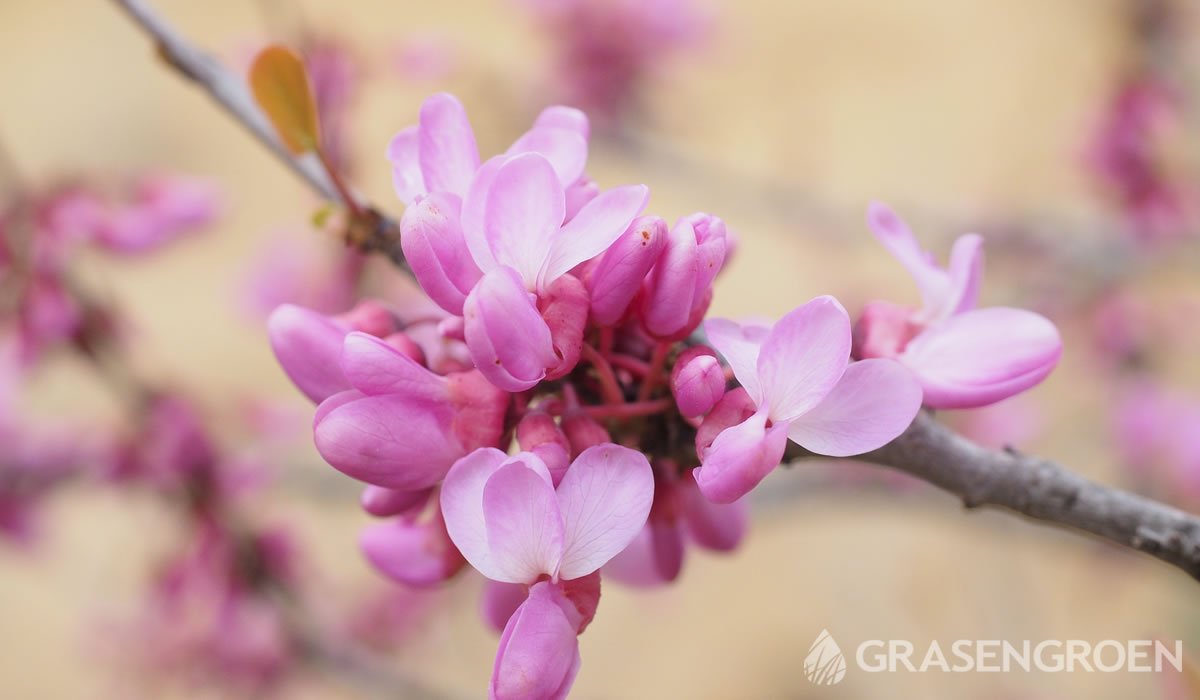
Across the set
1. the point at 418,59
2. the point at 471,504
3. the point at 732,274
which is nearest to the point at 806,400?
the point at 471,504

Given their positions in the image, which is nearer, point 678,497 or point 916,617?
point 678,497

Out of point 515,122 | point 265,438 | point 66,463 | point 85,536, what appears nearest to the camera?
point 66,463

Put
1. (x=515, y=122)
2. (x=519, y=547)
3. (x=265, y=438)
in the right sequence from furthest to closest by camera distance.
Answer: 1. (x=515, y=122)
2. (x=265, y=438)
3. (x=519, y=547)

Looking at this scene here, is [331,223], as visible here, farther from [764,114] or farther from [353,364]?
[764,114]

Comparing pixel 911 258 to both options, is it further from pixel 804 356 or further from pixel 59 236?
pixel 59 236

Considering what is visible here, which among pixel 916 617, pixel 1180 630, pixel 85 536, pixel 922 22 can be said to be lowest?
pixel 1180 630

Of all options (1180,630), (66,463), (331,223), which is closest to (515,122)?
(66,463)

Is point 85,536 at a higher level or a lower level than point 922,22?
higher
